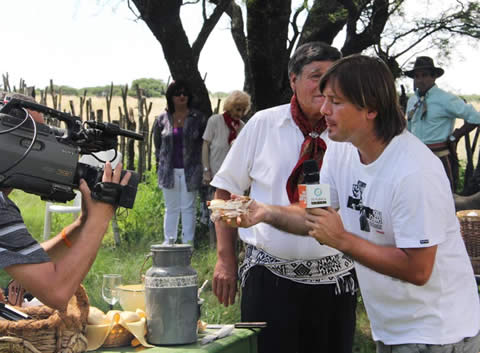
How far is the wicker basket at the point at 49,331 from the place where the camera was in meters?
2.48

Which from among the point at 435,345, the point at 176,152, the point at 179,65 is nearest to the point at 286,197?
the point at 435,345

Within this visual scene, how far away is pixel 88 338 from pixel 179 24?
5.64 meters

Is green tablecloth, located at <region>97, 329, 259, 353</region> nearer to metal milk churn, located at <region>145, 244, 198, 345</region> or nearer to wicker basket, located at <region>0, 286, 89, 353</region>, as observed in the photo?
metal milk churn, located at <region>145, 244, 198, 345</region>

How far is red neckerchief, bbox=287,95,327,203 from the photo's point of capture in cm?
306

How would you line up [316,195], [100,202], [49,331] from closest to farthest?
1. [316,195]
2. [100,202]
3. [49,331]

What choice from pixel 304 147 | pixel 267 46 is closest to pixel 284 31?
pixel 267 46

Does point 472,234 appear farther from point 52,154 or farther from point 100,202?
point 52,154

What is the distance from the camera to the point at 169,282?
9.53 ft

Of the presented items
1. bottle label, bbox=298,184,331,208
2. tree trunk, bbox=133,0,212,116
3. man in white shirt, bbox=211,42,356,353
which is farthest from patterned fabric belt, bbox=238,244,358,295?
tree trunk, bbox=133,0,212,116

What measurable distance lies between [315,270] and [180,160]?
452 cm

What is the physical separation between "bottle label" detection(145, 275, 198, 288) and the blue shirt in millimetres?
4874

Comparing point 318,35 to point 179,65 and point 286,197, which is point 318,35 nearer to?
A: point 179,65

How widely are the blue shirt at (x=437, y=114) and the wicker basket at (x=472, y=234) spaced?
2872mm

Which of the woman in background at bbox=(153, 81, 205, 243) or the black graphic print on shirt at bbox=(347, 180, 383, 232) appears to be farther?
the woman in background at bbox=(153, 81, 205, 243)
